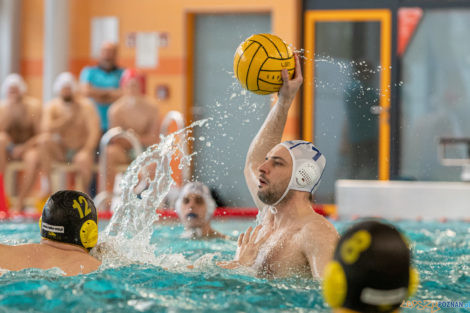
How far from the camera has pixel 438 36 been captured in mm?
9703

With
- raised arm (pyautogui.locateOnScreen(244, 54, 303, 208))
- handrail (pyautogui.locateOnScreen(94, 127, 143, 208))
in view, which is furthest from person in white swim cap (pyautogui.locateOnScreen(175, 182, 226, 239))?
handrail (pyautogui.locateOnScreen(94, 127, 143, 208))

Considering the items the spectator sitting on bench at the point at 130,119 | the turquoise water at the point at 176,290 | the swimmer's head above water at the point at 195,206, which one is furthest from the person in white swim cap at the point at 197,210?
the spectator sitting on bench at the point at 130,119

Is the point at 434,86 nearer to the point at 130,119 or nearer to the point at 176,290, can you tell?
the point at 130,119

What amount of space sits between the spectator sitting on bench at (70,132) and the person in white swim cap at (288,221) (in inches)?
171

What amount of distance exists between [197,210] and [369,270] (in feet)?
10.5

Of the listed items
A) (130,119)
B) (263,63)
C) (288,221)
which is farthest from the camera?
(130,119)

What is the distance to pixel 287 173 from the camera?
310 centimetres

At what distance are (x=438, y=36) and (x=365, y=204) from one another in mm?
3901

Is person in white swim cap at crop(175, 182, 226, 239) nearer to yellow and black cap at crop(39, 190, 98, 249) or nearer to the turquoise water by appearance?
the turquoise water

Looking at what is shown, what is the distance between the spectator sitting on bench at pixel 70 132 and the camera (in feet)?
23.9

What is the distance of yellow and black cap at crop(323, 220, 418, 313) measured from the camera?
1.54 metres

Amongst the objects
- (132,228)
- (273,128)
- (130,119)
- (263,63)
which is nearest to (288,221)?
(273,128)

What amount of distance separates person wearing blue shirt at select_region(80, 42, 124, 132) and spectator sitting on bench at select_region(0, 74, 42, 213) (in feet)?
Answer: 2.11

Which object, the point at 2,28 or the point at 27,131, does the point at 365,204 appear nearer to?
the point at 27,131
